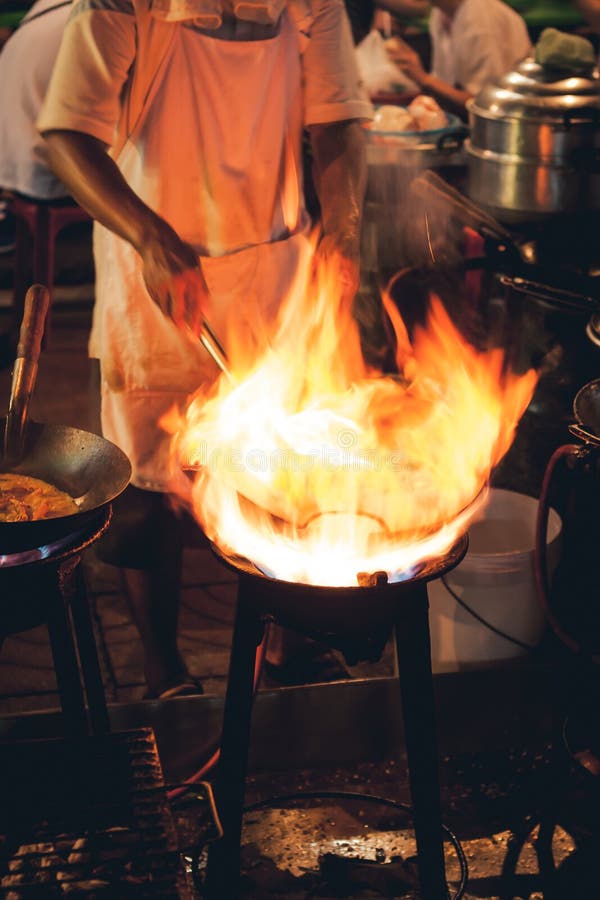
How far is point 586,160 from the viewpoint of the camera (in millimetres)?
4711

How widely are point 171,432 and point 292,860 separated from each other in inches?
57.5

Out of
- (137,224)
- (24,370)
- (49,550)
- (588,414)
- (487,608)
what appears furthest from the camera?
(487,608)

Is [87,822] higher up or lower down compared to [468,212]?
lower down

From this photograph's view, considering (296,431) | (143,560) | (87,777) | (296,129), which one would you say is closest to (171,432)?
(143,560)

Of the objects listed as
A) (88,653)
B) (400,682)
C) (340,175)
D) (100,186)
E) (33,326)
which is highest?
(100,186)

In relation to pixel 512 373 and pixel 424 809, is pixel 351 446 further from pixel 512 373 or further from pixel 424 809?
pixel 512 373

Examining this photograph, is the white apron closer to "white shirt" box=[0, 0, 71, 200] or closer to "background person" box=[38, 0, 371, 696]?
"background person" box=[38, 0, 371, 696]

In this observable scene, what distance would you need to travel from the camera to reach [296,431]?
2.83 metres

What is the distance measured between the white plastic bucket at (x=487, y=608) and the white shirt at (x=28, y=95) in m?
3.40

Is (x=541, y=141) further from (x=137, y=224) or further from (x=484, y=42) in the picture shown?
(x=484, y=42)

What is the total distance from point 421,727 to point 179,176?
6.35ft

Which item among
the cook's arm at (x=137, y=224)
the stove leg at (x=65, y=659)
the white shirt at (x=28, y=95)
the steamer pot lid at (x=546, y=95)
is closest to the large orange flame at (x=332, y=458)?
the cook's arm at (x=137, y=224)


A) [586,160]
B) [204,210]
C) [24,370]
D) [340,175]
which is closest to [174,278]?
[24,370]

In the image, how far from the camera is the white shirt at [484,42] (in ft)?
26.4
